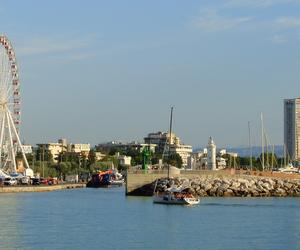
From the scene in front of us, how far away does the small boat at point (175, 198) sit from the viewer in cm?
5691

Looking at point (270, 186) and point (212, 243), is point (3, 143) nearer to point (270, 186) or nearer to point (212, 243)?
point (270, 186)

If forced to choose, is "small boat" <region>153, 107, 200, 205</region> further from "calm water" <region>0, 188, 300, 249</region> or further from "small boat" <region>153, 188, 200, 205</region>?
"calm water" <region>0, 188, 300, 249</region>

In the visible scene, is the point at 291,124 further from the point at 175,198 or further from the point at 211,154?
the point at 175,198

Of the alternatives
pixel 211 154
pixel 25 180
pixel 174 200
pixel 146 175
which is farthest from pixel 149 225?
pixel 25 180

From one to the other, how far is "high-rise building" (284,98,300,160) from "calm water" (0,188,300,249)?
96153 millimetres

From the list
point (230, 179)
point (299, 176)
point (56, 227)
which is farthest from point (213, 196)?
point (56, 227)

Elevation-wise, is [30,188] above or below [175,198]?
above

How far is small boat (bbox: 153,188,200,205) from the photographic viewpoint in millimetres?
56906

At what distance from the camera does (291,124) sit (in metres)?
162

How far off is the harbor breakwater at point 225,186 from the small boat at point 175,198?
3452 mm

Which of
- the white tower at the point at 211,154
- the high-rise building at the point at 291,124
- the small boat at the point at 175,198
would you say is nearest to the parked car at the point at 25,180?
the white tower at the point at 211,154

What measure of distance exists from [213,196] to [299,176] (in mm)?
10753

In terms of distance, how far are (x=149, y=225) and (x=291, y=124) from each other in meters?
121

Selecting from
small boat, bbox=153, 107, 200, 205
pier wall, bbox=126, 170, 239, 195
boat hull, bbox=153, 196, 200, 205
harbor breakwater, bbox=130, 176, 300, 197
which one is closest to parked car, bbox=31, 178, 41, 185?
pier wall, bbox=126, 170, 239, 195
